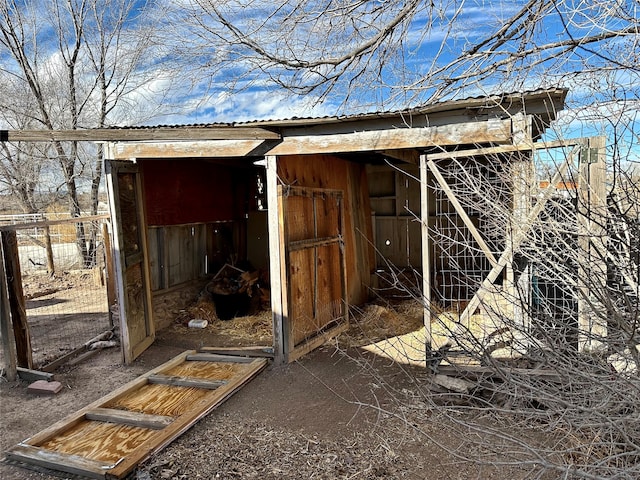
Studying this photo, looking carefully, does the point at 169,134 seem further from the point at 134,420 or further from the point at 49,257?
the point at 49,257

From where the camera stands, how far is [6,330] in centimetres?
450

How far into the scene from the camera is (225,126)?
15.3ft

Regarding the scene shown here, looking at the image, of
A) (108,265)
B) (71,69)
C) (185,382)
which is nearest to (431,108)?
(185,382)

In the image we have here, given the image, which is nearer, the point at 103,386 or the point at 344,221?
the point at 103,386

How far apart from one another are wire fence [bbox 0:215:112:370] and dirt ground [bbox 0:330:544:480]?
37.1 inches

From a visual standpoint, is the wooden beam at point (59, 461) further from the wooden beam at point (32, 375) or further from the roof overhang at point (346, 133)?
the roof overhang at point (346, 133)

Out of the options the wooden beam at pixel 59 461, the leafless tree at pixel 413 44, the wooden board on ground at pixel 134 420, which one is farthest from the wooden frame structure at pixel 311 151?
the wooden beam at pixel 59 461

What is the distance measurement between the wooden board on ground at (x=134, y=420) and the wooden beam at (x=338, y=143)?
2.33 meters

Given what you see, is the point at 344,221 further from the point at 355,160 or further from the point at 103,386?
the point at 103,386

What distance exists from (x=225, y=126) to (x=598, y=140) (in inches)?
133

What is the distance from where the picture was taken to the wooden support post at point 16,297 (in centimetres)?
454

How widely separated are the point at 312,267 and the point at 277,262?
2.36 feet

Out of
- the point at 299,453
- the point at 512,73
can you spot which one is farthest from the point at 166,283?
the point at 512,73

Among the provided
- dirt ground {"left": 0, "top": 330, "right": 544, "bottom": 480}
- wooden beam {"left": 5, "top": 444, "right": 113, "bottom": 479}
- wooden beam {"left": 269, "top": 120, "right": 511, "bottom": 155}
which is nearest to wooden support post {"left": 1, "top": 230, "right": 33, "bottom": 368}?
dirt ground {"left": 0, "top": 330, "right": 544, "bottom": 480}
